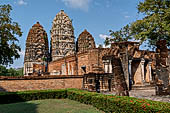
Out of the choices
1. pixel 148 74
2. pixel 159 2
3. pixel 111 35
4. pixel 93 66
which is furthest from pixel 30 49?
pixel 159 2

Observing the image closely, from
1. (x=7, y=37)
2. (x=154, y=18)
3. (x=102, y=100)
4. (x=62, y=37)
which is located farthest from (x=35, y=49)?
(x=102, y=100)

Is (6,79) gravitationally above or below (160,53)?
below

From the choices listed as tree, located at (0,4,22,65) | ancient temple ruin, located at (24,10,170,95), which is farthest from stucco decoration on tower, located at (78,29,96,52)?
tree, located at (0,4,22,65)

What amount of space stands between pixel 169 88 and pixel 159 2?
7.45m

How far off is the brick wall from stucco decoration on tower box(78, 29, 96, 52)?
3145 centimetres

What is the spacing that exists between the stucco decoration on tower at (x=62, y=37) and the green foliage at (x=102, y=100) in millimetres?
33356

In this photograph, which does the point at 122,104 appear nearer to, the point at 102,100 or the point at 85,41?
the point at 102,100

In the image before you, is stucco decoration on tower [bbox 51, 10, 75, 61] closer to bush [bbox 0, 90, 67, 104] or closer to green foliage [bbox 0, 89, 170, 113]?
bush [bbox 0, 90, 67, 104]

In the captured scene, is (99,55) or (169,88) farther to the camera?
(99,55)

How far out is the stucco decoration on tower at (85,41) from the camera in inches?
1948

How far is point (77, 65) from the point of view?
83.8 feet

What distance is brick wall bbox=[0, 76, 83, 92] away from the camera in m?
14.8

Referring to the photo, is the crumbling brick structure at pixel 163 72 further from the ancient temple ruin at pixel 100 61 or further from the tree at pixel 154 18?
the tree at pixel 154 18

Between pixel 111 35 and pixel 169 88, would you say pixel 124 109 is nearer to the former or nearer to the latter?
pixel 169 88
